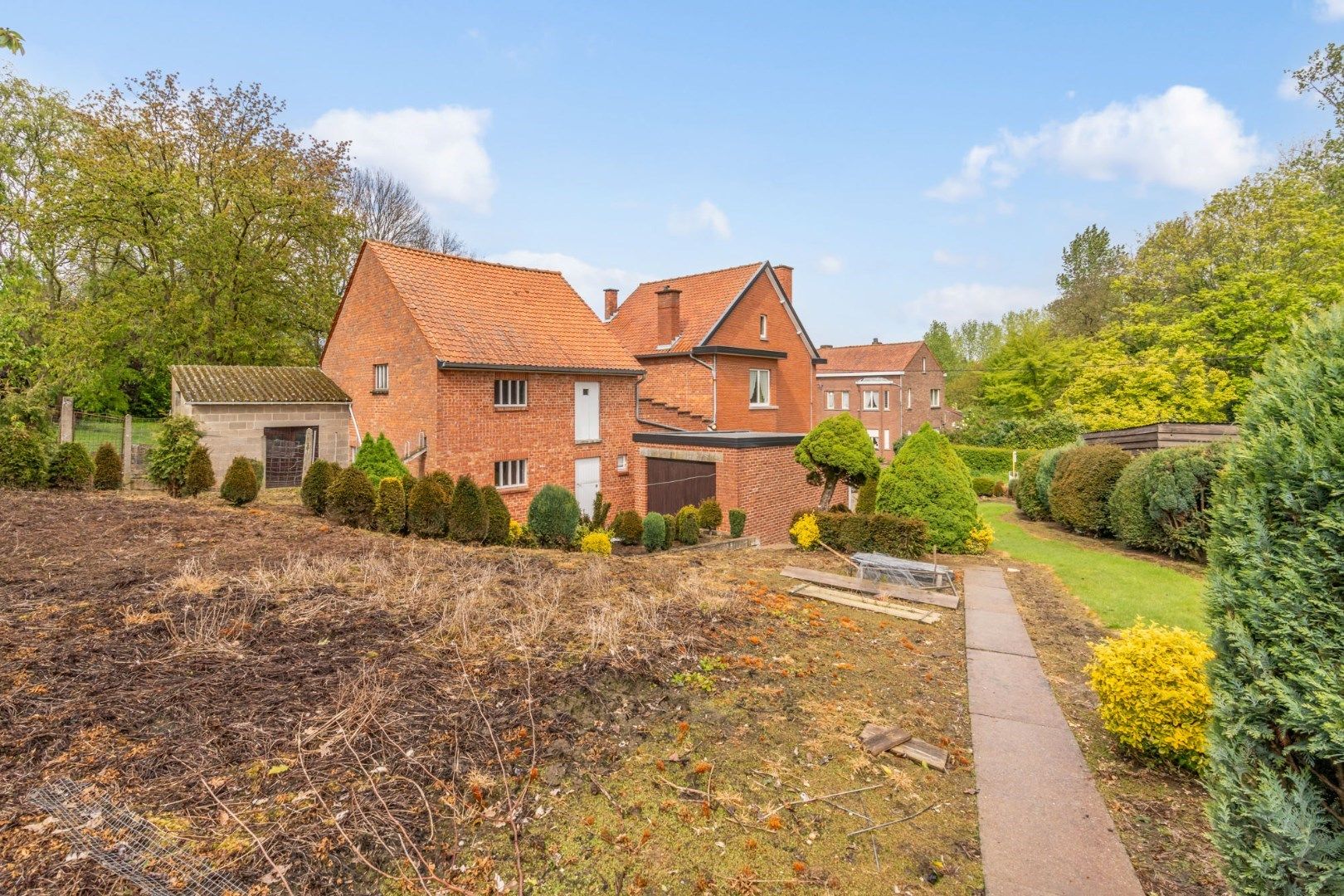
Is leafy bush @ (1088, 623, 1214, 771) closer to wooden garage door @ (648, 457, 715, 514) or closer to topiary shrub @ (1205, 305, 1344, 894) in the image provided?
topiary shrub @ (1205, 305, 1344, 894)

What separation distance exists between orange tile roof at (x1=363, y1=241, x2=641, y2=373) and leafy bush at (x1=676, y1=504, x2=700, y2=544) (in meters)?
6.13

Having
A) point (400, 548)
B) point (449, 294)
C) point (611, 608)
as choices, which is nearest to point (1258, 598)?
point (611, 608)

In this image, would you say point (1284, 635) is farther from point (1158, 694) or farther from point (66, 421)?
point (66, 421)

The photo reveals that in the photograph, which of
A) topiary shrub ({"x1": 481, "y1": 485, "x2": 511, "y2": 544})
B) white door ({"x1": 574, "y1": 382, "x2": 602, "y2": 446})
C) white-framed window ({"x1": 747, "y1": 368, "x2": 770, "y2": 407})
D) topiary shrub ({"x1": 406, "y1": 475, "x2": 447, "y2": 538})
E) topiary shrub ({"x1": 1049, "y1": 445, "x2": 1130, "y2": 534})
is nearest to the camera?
topiary shrub ({"x1": 406, "y1": 475, "x2": 447, "y2": 538})

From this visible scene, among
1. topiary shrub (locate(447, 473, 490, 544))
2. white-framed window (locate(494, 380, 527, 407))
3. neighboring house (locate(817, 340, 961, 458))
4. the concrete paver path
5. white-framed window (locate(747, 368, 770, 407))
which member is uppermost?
neighboring house (locate(817, 340, 961, 458))

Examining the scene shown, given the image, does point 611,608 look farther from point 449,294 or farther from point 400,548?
point 449,294

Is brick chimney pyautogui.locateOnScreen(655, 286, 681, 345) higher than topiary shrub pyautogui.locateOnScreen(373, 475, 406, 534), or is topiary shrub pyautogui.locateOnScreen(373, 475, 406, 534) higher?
brick chimney pyautogui.locateOnScreen(655, 286, 681, 345)

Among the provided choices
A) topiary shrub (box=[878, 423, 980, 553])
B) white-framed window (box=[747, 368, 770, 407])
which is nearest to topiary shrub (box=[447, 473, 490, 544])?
topiary shrub (box=[878, 423, 980, 553])

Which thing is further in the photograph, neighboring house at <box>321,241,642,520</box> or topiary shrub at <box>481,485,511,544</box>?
neighboring house at <box>321,241,642,520</box>

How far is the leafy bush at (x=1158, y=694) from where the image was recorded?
4570 mm

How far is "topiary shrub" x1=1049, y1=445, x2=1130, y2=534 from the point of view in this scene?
1480cm

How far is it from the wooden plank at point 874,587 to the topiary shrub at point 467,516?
600 cm

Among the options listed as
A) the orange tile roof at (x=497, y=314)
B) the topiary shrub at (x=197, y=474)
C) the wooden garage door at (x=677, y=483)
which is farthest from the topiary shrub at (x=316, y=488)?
the wooden garage door at (x=677, y=483)

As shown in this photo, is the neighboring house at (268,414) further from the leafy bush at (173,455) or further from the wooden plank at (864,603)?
the wooden plank at (864,603)
